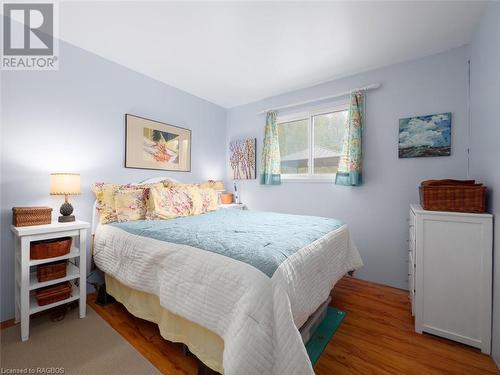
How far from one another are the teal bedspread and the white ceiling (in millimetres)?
1736

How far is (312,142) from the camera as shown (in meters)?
3.17

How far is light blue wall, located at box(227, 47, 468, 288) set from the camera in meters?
2.20

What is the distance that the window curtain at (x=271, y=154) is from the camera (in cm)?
336

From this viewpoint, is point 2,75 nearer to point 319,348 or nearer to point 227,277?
point 227,277

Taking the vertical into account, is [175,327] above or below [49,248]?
below

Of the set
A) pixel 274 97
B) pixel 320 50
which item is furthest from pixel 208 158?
pixel 320 50

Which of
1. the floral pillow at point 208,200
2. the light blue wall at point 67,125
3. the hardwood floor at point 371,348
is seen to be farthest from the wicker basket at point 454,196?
the light blue wall at point 67,125

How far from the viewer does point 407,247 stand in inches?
95.3

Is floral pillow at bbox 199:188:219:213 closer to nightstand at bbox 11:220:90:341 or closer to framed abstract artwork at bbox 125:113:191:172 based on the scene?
framed abstract artwork at bbox 125:113:191:172

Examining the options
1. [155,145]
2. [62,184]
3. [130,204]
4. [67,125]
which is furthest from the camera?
[155,145]

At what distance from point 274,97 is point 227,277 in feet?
9.92

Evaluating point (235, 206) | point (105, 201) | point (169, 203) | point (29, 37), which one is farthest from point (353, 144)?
point (29, 37)

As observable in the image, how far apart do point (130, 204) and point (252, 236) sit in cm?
145

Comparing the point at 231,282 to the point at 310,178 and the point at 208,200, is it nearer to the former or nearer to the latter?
the point at 208,200
